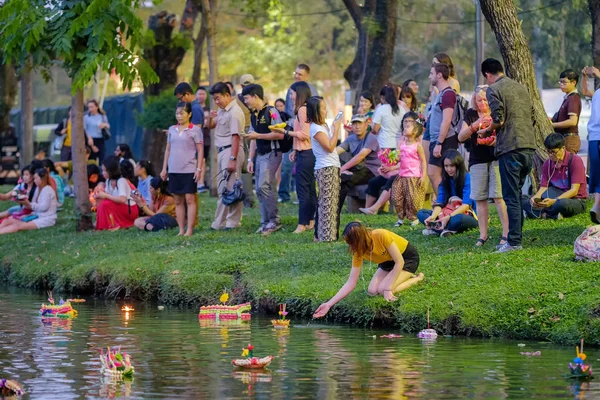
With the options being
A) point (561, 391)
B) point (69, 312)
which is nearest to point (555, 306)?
point (561, 391)

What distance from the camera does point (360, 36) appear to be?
26.1 m

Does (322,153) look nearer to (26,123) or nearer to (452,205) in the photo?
(452,205)

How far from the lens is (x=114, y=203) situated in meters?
20.1

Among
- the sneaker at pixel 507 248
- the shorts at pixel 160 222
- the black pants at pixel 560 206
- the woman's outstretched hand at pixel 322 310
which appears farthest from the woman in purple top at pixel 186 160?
the woman's outstretched hand at pixel 322 310

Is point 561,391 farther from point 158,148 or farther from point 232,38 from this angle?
point 232,38

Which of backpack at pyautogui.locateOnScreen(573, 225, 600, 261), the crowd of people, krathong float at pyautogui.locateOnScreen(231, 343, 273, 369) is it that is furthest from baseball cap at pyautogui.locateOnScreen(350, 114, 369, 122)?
krathong float at pyautogui.locateOnScreen(231, 343, 273, 369)

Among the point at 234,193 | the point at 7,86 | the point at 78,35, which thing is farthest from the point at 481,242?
the point at 7,86

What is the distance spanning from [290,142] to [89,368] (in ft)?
25.8

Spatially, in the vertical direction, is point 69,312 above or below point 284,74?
below

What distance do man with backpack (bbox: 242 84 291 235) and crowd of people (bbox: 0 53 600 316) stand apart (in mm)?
14

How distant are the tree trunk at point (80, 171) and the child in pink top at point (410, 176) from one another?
5.65 meters

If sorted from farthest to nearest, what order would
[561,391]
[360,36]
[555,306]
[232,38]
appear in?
[232,38], [360,36], [555,306], [561,391]

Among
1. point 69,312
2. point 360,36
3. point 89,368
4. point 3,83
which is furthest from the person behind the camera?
point 3,83

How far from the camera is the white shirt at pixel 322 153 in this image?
1586 centimetres
